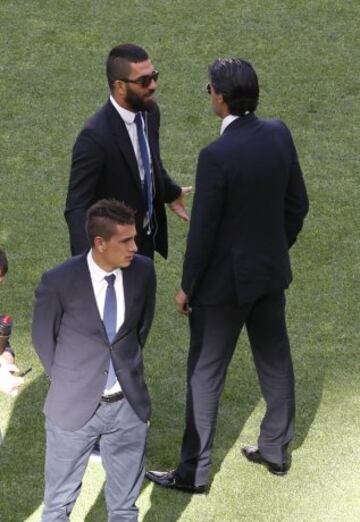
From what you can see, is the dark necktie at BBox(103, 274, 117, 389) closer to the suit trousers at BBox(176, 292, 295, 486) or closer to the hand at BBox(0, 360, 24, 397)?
the hand at BBox(0, 360, 24, 397)

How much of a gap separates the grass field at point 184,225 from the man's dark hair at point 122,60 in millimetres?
1834

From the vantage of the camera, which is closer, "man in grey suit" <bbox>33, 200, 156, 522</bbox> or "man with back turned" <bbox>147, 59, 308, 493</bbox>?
"man in grey suit" <bbox>33, 200, 156, 522</bbox>

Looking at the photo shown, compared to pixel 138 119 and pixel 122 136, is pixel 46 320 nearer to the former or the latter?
pixel 122 136

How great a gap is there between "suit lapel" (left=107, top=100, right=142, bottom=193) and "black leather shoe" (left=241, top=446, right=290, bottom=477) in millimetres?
1566

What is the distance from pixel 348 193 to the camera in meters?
8.93

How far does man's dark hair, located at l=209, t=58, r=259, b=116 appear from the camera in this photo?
567cm

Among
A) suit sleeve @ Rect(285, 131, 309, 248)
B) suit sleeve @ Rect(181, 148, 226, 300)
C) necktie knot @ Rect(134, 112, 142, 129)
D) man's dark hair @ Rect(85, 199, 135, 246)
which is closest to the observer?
man's dark hair @ Rect(85, 199, 135, 246)

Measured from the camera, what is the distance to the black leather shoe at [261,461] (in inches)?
254

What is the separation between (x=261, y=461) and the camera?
6.55m

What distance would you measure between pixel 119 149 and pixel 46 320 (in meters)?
1.37

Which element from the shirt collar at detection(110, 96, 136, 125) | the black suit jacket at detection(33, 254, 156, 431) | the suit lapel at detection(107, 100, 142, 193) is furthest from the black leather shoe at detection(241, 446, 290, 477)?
the shirt collar at detection(110, 96, 136, 125)

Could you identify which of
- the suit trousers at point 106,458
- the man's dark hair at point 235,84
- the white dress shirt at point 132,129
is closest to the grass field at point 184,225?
the suit trousers at point 106,458

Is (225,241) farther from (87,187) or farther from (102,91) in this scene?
(102,91)

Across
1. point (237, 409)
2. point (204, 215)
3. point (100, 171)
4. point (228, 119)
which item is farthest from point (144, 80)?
point (237, 409)
